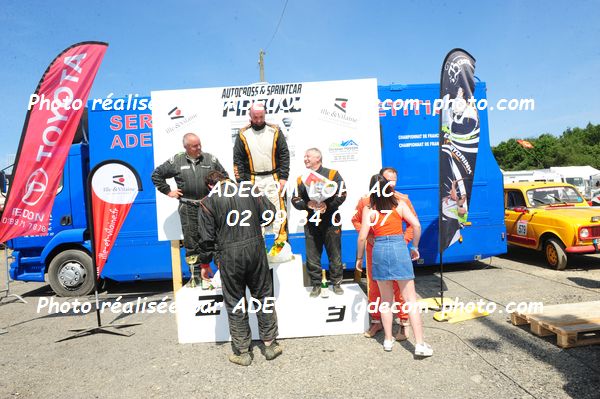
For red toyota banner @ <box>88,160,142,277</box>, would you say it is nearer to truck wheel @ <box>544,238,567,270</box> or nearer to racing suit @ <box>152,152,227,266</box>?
racing suit @ <box>152,152,227,266</box>

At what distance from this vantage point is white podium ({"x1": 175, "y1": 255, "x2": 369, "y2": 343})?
14.1 ft

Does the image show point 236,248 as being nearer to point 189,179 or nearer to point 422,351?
point 189,179

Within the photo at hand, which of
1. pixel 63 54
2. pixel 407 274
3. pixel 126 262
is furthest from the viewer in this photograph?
pixel 126 262

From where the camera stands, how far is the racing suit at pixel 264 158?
15.9ft

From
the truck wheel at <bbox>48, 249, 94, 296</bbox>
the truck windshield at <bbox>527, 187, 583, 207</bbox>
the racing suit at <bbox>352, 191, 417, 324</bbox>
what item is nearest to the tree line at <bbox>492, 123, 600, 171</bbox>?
the truck windshield at <bbox>527, 187, 583, 207</bbox>

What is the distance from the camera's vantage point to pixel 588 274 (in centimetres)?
670

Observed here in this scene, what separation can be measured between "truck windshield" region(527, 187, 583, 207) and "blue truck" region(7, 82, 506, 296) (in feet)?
7.29

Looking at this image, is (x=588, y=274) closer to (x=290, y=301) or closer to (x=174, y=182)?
(x=290, y=301)

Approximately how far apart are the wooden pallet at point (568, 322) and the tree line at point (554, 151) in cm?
6356

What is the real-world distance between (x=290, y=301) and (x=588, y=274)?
6.00m

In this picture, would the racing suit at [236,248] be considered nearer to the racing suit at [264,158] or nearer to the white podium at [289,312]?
the white podium at [289,312]

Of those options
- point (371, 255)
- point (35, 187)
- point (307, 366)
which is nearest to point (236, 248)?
point (307, 366)

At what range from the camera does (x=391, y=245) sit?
3605 mm

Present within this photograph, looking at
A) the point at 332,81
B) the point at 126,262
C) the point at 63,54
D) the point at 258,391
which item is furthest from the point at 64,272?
the point at 332,81
